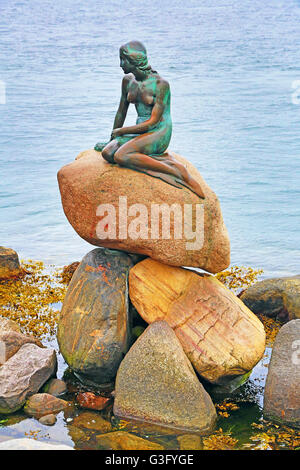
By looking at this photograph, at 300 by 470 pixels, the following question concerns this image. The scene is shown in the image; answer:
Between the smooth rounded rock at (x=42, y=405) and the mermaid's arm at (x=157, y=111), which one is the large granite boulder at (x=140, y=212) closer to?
the mermaid's arm at (x=157, y=111)

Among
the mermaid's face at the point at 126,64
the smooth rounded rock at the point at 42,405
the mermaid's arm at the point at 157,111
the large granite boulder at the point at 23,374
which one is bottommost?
the smooth rounded rock at the point at 42,405

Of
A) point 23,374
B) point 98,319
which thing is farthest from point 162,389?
point 23,374

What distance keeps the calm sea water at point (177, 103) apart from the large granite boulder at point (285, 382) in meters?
4.91

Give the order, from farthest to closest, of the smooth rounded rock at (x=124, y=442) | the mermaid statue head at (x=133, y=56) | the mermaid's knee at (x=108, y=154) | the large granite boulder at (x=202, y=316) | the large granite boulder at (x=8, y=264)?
1. the large granite boulder at (x=8, y=264)
2. the mermaid's knee at (x=108, y=154)
3. the large granite boulder at (x=202, y=316)
4. the mermaid statue head at (x=133, y=56)
5. the smooth rounded rock at (x=124, y=442)

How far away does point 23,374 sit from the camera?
377 inches

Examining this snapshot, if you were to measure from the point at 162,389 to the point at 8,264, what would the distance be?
5.09m

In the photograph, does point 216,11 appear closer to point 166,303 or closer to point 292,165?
point 292,165

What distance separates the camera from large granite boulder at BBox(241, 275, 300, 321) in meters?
11.4

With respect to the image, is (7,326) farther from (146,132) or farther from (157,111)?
(157,111)

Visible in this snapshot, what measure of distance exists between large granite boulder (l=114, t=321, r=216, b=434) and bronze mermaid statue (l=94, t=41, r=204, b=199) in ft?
6.73

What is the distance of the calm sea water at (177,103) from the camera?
17391mm

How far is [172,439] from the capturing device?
8797 millimetres

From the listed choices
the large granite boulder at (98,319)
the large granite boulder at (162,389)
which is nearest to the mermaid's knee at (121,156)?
the large granite boulder at (98,319)

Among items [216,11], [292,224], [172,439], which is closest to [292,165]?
[292,224]
